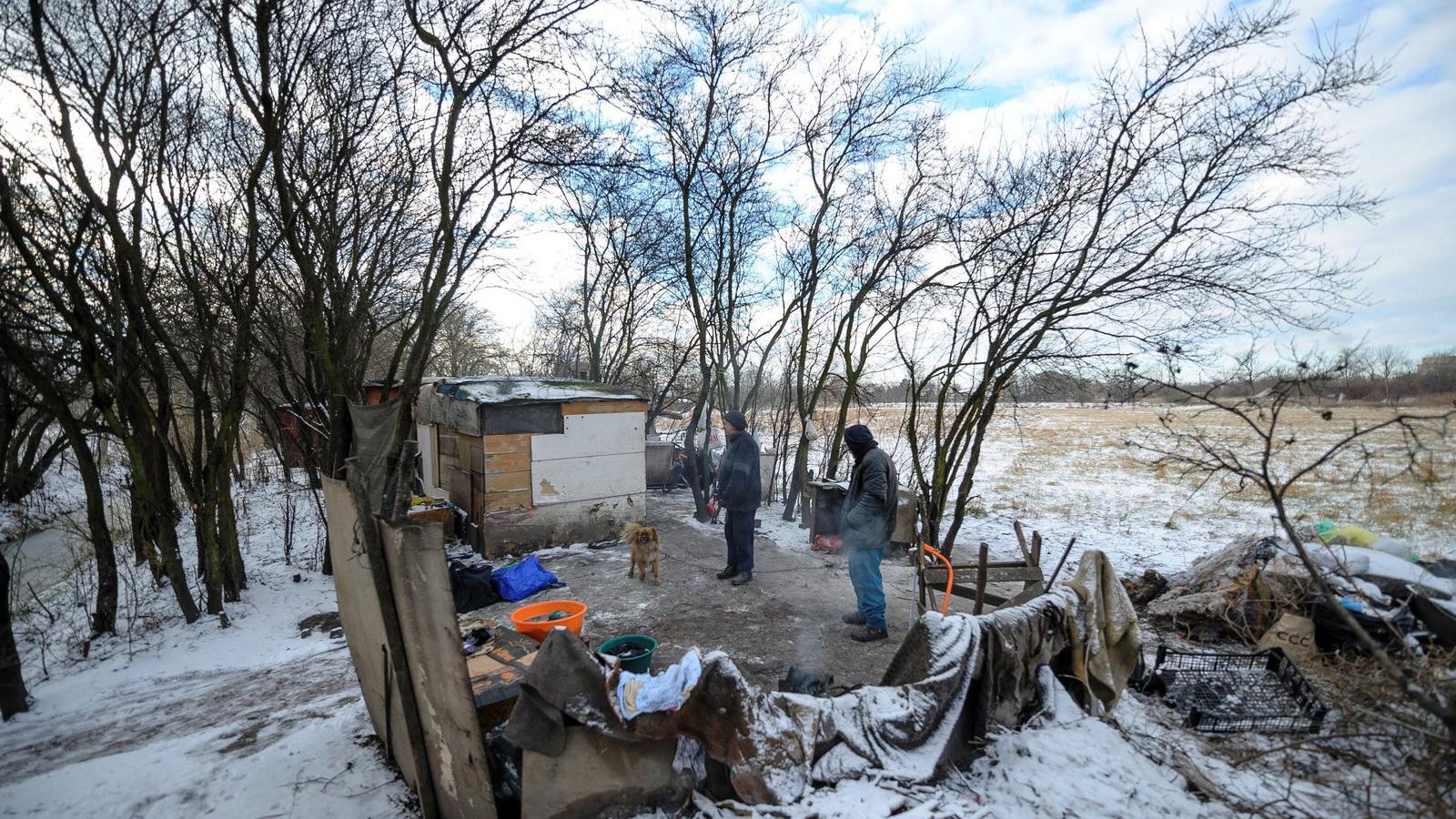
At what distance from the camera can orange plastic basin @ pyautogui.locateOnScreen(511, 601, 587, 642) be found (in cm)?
425

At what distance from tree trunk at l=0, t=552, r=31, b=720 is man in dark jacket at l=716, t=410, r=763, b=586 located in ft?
18.7

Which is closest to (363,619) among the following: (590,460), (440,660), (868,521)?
(440,660)

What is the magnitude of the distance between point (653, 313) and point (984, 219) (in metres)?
10.2

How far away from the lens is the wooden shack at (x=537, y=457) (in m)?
8.36

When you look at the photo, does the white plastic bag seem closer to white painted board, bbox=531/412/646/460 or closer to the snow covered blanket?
white painted board, bbox=531/412/646/460

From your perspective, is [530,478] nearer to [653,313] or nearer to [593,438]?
[593,438]

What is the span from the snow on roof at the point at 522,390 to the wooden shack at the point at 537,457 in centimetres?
1

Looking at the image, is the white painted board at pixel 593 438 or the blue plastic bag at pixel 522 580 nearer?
the blue plastic bag at pixel 522 580

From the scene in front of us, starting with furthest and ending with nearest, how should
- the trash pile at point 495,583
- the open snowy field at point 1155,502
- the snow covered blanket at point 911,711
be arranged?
the trash pile at point 495,583, the open snowy field at point 1155,502, the snow covered blanket at point 911,711

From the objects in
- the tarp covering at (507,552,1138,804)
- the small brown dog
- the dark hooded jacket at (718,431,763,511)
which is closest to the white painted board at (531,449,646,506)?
the small brown dog

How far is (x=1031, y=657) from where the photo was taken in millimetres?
3430

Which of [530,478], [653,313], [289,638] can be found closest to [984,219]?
[530,478]

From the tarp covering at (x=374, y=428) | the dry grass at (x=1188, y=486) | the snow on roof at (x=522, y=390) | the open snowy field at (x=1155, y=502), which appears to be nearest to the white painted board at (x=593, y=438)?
the snow on roof at (x=522, y=390)

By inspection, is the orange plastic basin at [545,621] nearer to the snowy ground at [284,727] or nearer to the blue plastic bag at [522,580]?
the snowy ground at [284,727]
